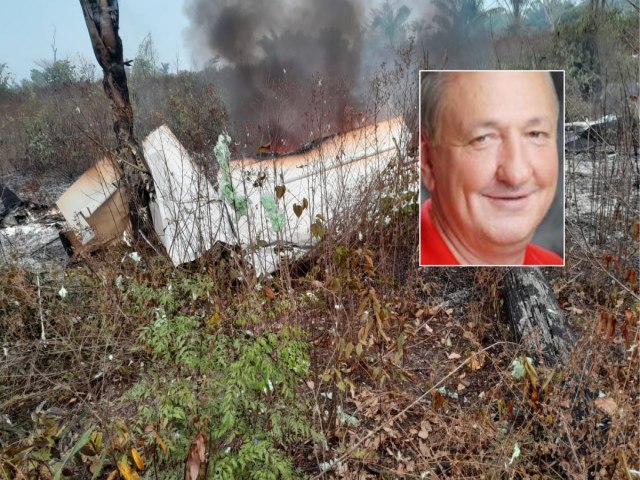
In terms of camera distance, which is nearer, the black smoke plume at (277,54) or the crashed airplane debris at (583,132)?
the crashed airplane debris at (583,132)

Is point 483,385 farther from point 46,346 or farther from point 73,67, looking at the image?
point 73,67

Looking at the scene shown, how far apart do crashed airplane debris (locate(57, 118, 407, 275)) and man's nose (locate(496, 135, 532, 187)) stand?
1.35 m

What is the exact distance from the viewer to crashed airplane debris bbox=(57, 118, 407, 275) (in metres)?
3.62

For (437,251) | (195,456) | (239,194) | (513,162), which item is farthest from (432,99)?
(239,194)

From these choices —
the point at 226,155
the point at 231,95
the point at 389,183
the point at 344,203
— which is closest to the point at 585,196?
the point at 389,183

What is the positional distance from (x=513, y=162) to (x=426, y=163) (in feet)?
1.14

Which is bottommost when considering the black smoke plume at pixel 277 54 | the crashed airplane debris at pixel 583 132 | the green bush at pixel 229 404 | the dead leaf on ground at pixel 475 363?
the dead leaf on ground at pixel 475 363

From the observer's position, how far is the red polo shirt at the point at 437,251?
7.40ft

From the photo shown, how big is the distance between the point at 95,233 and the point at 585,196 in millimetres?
3786

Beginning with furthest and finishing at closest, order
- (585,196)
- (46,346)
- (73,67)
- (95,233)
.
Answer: (73,67), (95,233), (585,196), (46,346)

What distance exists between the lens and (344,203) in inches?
144

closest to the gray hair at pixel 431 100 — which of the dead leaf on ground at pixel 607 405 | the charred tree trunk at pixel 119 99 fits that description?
the dead leaf on ground at pixel 607 405

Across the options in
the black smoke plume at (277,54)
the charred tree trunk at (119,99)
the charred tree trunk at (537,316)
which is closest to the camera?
the charred tree trunk at (537,316)

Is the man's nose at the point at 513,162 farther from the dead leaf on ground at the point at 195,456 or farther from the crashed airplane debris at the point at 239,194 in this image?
the dead leaf on ground at the point at 195,456
